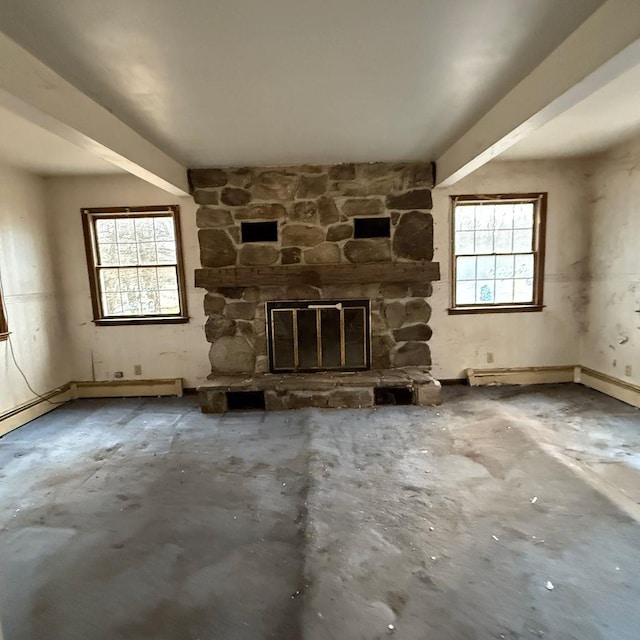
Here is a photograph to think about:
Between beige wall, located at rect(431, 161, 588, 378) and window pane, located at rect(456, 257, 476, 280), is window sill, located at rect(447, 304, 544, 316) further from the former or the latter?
window pane, located at rect(456, 257, 476, 280)

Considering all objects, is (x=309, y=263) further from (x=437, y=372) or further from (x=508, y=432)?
(x=508, y=432)

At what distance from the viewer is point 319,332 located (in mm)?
4148

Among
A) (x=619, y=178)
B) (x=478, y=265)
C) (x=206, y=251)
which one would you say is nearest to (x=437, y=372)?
(x=478, y=265)

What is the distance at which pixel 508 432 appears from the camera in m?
3.10

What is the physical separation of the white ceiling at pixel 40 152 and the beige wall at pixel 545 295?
10.9 feet

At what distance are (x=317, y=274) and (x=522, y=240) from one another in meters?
2.20

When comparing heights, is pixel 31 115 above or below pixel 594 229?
above

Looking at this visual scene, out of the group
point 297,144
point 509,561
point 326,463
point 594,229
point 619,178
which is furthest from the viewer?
point 594,229

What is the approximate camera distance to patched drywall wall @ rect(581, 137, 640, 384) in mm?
3590

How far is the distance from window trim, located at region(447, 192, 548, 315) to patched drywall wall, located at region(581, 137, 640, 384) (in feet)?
1.59

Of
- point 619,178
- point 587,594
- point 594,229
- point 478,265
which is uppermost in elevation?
point 619,178

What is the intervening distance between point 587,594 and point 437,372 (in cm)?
282

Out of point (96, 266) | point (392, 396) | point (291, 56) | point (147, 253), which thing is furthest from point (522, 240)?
point (96, 266)

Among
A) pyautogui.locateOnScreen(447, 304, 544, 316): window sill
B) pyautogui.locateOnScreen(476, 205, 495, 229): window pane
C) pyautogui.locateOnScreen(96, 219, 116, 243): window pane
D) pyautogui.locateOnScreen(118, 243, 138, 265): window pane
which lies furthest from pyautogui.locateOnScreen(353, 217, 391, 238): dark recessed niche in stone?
pyautogui.locateOnScreen(96, 219, 116, 243): window pane
